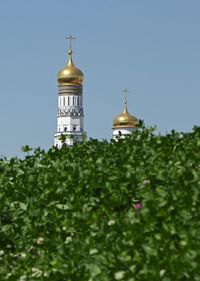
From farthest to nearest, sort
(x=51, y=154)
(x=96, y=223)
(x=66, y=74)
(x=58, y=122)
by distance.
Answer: (x=58, y=122), (x=66, y=74), (x=51, y=154), (x=96, y=223)

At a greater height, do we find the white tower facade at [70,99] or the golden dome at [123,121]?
the white tower facade at [70,99]

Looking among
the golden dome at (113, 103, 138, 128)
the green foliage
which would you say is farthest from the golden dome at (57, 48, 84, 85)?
the green foliage

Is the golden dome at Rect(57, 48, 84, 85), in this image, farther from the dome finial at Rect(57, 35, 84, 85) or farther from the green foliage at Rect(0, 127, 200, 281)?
the green foliage at Rect(0, 127, 200, 281)

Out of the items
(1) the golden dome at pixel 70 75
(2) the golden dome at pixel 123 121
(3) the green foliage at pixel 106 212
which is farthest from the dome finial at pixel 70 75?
(3) the green foliage at pixel 106 212

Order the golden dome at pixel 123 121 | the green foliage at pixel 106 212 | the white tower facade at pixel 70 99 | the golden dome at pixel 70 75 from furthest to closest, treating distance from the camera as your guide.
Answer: the white tower facade at pixel 70 99
the golden dome at pixel 70 75
the golden dome at pixel 123 121
the green foliage at pixel 106 212

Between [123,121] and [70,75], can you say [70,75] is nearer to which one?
[70,75]

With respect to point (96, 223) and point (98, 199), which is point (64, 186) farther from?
point (96, 223)

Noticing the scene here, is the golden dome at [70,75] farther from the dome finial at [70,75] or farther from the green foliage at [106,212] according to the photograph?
the green foliage at [106,212]

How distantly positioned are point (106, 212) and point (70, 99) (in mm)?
77434

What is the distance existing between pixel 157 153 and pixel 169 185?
3.40 feet

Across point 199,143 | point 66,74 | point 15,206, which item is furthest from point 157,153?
point 66,74

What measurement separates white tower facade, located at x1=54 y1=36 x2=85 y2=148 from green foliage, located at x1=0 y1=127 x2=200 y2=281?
67.8 metres

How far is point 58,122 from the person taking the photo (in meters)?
87.1

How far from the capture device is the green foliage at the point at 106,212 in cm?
457
